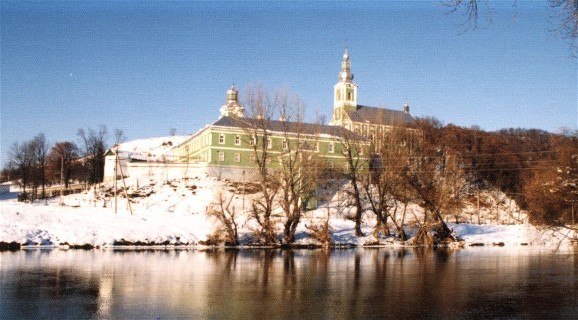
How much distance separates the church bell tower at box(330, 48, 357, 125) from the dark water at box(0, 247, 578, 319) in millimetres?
84352

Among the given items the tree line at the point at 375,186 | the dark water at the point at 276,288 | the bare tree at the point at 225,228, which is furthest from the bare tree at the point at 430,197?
the dark water at the point at 276,288

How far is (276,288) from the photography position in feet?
64.3

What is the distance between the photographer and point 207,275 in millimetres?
23172

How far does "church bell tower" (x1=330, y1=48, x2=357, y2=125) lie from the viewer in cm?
11553

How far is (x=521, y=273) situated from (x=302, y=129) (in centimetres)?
2819

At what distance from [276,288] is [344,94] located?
326 feet

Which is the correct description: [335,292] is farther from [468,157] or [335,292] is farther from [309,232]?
[468,157]

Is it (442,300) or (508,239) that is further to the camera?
(508,239)

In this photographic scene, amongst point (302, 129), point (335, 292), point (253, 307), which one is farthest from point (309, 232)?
point (253, 307)

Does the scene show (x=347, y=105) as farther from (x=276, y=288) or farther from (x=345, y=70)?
(x=276, y=288)

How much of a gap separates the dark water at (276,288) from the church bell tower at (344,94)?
84352mm

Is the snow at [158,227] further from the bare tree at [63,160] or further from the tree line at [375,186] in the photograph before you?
the bare tree at [63,160]

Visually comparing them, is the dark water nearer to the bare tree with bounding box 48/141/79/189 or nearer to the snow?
the snow

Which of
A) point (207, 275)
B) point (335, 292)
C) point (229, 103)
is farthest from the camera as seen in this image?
point (229, 103)
